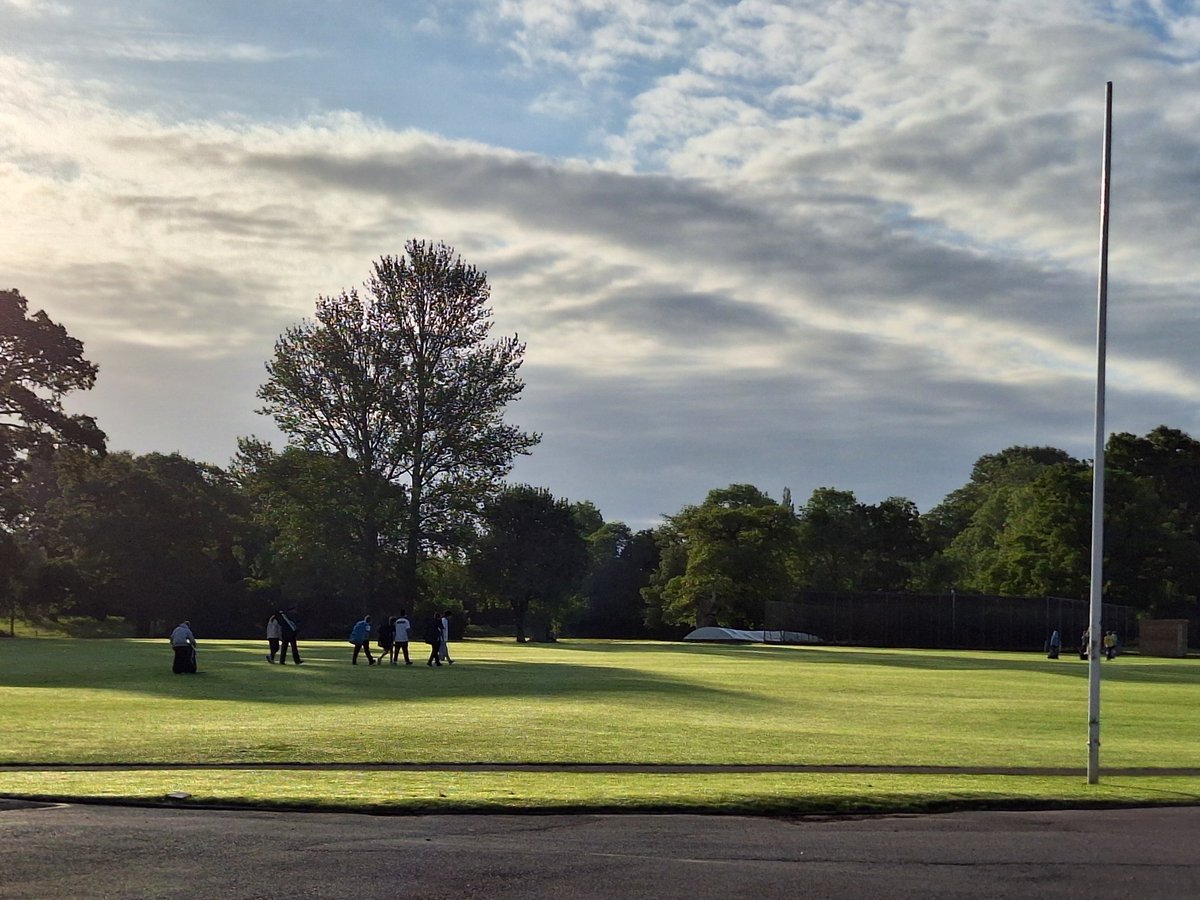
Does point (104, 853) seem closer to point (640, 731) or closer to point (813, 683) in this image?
point (640, 731)

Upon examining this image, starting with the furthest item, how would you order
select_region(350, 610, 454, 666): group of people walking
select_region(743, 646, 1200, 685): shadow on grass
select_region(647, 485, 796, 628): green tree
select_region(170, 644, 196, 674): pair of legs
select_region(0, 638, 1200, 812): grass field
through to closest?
select_region(647, 485, 796, 628): green tree, select_region(743, 646, 1200, 685): shadow on grass, select_region(350, 610, 454, 666): group of people walking, select_region(170, 644, 196, 674): pair of legs, select_region(0, 638, 1200, 812): grass field

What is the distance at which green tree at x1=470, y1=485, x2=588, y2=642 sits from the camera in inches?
3895

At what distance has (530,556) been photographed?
10012 cm

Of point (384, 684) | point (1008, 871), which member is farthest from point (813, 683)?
point (1008, 871)

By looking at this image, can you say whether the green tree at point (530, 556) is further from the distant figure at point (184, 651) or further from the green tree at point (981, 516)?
the distant figure at point (184, 651)

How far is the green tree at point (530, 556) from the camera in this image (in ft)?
325

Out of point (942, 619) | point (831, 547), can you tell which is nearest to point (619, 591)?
point (831, 547)

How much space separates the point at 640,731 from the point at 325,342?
211 ft

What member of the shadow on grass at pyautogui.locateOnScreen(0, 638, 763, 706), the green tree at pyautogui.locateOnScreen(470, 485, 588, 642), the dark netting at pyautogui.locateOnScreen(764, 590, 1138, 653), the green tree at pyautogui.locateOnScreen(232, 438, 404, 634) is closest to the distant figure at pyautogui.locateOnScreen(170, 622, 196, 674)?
the shadow on grass at pyautogui.locateOnScreen(0, 638, 763, 706)

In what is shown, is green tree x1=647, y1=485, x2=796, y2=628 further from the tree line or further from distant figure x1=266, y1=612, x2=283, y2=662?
distant figure x1=266, y1=612, x2=283, y2=662

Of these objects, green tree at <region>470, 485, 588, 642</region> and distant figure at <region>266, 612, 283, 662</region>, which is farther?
green tree at <region>470, 485, 588, 642</region>

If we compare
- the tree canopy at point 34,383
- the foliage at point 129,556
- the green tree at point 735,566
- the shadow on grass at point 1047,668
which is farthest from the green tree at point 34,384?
the green tree at point 735,566

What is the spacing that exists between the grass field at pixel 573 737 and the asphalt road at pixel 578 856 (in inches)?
47.4

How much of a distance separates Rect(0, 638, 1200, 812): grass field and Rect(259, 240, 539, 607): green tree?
40.6 metres
